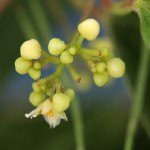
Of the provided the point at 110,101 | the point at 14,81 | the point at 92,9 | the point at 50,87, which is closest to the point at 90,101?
the point at 110,101

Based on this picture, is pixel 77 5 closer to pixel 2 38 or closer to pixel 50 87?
pixel 2 38

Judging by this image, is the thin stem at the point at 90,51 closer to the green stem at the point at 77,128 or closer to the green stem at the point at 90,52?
the green stem at the point at 90,52

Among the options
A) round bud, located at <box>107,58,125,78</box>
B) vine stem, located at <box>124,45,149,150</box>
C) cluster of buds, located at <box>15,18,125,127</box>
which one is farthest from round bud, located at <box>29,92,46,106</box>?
vine stem, located at <box>124,45,149,150</box>

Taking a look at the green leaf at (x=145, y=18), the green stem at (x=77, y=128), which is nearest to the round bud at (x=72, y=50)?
the green leaf at (x=145, y=18)

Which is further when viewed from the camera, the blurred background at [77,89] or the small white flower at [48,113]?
the blurred background at [77,89]

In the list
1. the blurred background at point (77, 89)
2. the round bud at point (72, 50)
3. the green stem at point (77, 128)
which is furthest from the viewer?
the blurred background at point (77, 89)

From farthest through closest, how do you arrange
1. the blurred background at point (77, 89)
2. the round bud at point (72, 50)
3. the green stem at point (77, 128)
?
the blurred background at point (77, 89) → the green stem at point (77, 128) → the round bud at point (72, 50)

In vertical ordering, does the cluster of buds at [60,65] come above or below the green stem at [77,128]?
above
